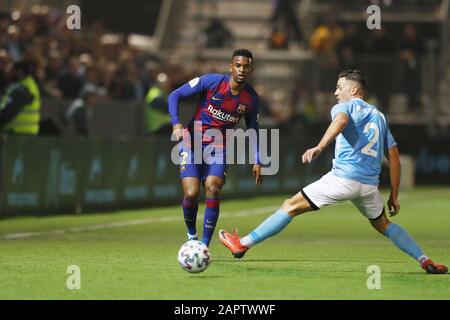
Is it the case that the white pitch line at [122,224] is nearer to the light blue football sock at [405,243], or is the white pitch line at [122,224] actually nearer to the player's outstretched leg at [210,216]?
the player's outstretched leg at [210,216]

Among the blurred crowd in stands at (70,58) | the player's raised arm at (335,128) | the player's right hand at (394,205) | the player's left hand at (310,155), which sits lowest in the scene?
the player's right hand at (394,205)

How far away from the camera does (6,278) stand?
11.2 metres

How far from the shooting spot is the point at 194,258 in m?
11.4

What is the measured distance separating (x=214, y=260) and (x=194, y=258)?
162 centimetres

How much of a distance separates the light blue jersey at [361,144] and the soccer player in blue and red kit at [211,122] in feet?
4.17

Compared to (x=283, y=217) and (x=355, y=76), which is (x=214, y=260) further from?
(x=355, y=76)

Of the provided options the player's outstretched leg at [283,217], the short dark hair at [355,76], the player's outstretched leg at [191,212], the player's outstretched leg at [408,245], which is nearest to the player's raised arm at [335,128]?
the short dark hair at [355,76]

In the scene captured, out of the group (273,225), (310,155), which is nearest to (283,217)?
(273,225)

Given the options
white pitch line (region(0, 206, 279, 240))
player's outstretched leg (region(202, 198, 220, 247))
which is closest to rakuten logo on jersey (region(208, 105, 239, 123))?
player's outstretched leg (region(202, 198, 220, 247))

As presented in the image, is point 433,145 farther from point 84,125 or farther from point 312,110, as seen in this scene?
point 84,125

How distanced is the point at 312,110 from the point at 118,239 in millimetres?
14955

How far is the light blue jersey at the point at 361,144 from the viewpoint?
11930 millimetres

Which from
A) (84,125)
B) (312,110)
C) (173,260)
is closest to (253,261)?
(173,260)

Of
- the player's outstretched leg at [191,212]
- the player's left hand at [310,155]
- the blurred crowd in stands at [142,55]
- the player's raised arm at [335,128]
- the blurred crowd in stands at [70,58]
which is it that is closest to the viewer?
the player's left hand at [310,155]
